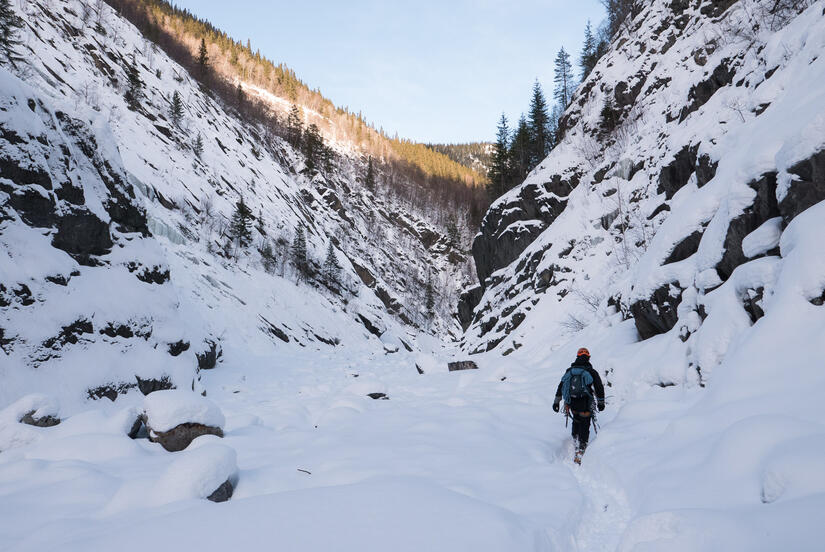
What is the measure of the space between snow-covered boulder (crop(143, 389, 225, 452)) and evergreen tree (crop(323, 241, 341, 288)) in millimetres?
31867

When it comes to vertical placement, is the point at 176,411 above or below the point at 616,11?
below

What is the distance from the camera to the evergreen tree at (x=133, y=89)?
103 feet

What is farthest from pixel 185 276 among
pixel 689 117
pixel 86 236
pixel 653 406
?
pixel 689 117

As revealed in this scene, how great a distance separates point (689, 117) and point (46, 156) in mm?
19133

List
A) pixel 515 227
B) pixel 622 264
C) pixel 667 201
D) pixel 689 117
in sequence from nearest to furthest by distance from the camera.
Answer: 1. pixel 667 201
2. pixel 689 117
3. pixel 622 264
4. pixel 515 227

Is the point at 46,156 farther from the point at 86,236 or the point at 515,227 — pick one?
the point at 515,227

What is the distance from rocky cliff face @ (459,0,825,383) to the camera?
5.39 metres

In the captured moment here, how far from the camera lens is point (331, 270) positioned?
3816cm

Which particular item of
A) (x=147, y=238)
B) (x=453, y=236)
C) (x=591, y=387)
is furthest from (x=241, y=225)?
(x=453, y=236)

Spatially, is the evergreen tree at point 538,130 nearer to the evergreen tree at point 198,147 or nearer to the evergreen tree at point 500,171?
the evergreen tree at point 500,171

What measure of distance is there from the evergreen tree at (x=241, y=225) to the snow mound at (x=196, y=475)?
1122 inches

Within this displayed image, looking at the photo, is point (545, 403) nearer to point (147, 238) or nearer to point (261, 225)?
point (147, 238)

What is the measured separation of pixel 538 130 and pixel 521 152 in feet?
9.78

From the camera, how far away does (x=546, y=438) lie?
20.3ft
